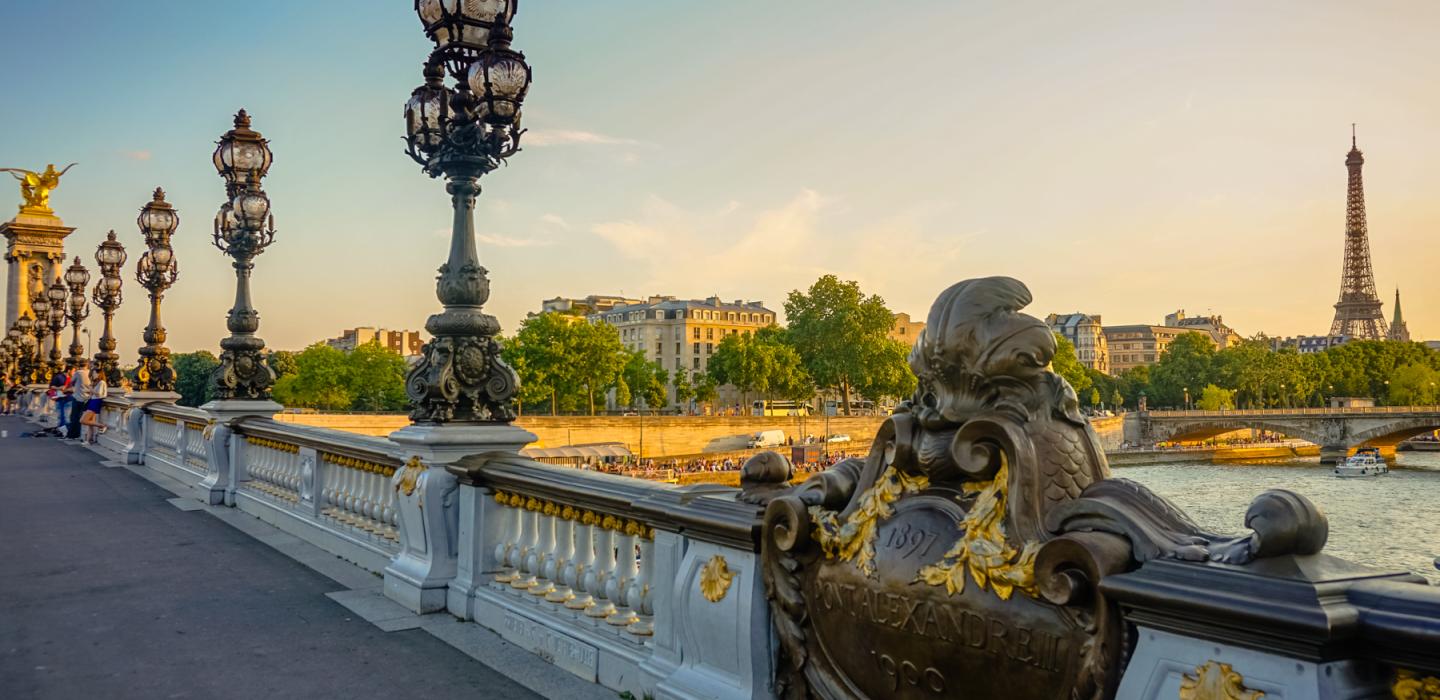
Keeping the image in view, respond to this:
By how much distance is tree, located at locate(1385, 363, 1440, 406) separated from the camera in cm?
11169

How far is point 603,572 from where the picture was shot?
5.23 meters

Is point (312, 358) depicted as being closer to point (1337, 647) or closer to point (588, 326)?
point (588, 326)

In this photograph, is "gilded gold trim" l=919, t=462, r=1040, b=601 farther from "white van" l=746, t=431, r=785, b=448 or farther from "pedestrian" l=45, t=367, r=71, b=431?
"white van" l=746, t=431, r=785, b=448

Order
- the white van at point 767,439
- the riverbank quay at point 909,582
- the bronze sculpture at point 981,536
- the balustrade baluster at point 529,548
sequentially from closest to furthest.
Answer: the riverbank quay at point 909,582
the bronze sculpture at point 981,536
the balustrade baluster at point 529,548
the white van at point 767,439

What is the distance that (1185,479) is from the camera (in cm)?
6644

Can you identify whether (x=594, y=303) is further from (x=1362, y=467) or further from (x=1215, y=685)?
(x=1215, y=685)

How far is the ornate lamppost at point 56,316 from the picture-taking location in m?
31.4

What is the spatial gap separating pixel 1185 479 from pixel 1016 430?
2772 inches

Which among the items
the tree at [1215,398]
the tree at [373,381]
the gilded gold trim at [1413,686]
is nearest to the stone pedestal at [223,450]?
the gilded gold trim at [1413,686]

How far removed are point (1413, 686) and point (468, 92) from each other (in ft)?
21.7

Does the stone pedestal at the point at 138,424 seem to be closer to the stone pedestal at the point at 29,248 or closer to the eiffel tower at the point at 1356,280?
the stone pedestal at the point at 29,248

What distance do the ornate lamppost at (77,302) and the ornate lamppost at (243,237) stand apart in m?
18.7

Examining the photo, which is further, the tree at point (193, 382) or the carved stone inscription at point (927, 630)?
the tree at point (193, 382)

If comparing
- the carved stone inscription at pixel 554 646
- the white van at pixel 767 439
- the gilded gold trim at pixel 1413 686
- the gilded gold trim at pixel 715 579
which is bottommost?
the white van at pixel 767 439
